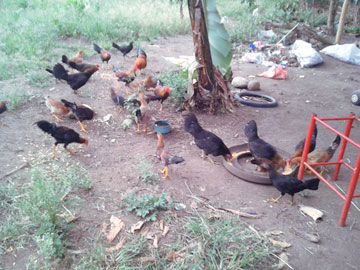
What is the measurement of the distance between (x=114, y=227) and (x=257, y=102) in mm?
5030

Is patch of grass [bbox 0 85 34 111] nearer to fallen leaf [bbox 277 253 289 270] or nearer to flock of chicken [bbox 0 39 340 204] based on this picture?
flock of chicken [bbox 0 39 340 204]

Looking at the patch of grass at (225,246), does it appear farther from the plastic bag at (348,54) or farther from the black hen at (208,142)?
the plastic bag at (348,54)

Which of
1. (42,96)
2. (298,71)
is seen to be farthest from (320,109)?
(42,96)

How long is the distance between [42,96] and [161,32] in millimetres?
7664

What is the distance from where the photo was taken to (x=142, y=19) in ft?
45.4

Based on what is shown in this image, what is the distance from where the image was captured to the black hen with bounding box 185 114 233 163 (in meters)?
4.94

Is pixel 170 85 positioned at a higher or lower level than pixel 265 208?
higher

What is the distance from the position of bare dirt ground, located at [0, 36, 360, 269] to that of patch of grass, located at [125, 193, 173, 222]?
121 mm

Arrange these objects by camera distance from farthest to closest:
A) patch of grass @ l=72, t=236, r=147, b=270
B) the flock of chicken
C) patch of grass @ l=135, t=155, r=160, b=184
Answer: patch of grass @ l=135, t=155, r=160, b=184
the flock of chicken
patch of grass @ l=72, t=236, r=147, b=270

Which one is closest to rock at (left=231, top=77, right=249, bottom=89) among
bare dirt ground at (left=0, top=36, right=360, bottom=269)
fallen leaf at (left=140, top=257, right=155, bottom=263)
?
bare dirt ground at (left=0, top=36, right=360, bottom=269)

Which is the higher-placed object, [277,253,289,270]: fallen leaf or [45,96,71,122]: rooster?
[45,96,71,122]: rooster

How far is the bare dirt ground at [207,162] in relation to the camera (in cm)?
354

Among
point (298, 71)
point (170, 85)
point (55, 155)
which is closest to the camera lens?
point (55, 155)

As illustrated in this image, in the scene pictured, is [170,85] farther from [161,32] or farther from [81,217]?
[161,32]
